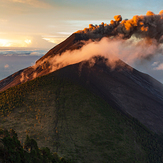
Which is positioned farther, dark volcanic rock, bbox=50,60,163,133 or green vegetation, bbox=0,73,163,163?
dark volcanic rock, bbox=50,60,163,133

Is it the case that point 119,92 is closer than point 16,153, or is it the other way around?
→ point 16,153

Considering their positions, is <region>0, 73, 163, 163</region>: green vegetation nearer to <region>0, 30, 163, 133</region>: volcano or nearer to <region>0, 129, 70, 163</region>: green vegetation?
<region>0, 30, 163, 133</region>: volcano

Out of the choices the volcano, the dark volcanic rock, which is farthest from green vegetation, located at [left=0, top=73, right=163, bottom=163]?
the dark volcanic rock

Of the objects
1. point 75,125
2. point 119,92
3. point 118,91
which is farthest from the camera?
point 118,91

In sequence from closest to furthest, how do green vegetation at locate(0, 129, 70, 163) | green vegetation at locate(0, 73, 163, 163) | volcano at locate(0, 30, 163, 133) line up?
green vegetation at locate(0, 129, 70, 163) → green vegetation at locate(0, 73, 163, 163) → volcano at locate(0, 30, 163, 133)

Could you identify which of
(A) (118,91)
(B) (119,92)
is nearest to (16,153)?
(B) (119,92)

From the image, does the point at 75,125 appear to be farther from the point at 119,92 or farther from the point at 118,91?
the point at 118,91

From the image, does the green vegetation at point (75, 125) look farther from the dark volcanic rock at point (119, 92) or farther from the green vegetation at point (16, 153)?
the green vegetation at point (16, 153)

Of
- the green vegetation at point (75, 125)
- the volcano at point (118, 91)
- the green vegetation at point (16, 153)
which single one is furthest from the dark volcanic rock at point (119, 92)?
the green vegetation at point (16, 153)

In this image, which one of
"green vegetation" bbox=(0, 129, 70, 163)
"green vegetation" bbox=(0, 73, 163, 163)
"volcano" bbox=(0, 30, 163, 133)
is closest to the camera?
"green vegetation" bbox=(0, 129, 70, 163)
